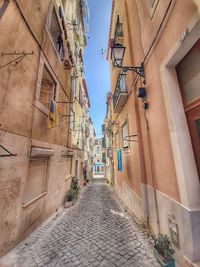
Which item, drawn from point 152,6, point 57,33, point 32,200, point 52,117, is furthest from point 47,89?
point 152,6

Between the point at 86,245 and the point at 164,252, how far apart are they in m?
1.88

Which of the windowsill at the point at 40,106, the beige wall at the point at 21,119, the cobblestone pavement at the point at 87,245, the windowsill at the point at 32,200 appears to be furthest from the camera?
the windowsill at the point at 40,106

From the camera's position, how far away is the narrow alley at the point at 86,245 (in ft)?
8.84

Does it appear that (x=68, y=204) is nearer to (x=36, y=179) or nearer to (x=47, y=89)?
(x=36, y=179)

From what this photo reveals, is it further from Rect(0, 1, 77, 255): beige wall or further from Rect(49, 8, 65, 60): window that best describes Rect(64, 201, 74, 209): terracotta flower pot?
Rect(49, 8, 65, 60): window

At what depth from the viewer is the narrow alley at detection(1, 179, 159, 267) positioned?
2.70 metres

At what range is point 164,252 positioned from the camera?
94.7 inches

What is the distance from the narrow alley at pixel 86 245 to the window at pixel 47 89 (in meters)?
4.67

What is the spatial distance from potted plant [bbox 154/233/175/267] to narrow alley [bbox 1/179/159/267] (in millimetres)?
365

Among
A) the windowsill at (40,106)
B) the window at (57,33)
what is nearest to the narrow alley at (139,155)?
the windowsill at (40,106)

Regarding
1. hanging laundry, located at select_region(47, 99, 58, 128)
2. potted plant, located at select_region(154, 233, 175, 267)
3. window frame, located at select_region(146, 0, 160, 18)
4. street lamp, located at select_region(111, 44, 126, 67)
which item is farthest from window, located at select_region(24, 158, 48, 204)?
window frame, located at select_region(146, 0, 160, 18)

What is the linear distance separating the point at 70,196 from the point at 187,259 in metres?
6.16

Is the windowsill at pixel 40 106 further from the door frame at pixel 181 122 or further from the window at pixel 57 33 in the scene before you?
the door frame at pixel 181 122

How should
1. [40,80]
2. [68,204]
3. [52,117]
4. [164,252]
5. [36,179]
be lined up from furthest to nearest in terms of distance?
[68,204], [52,117], [40,80], [36,179], [164,252]
